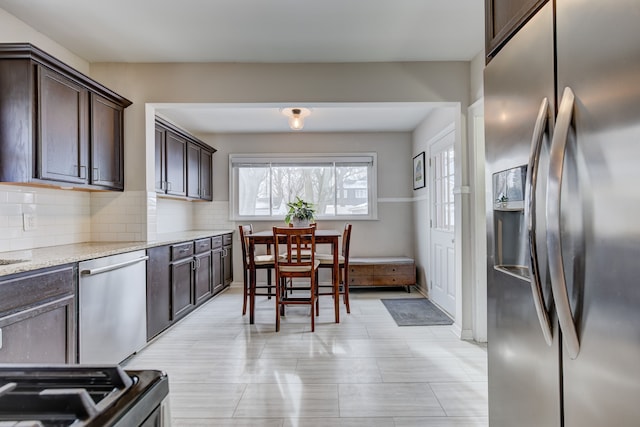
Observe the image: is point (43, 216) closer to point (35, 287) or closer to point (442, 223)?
point (35, 287)

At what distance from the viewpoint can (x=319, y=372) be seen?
237cm

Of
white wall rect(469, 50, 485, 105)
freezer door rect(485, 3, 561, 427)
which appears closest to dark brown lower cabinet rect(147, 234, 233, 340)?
freezer door rect(485, 3, 561, 427)

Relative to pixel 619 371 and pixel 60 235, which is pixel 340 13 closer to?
pixel 619 371

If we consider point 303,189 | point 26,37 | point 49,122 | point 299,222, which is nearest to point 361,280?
point 299,222

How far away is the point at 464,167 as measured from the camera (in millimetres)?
3014

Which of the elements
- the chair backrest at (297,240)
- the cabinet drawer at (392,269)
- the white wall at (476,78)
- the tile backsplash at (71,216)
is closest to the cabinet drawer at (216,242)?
the tile backsplash at (71,216)

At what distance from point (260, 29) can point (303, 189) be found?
118 inches

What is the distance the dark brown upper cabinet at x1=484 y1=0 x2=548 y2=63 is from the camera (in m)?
1.12

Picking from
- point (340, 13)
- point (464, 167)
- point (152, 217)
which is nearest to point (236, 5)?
point (340, 13)

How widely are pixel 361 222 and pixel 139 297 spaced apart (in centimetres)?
341

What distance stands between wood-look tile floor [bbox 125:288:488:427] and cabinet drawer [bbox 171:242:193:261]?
0.71m

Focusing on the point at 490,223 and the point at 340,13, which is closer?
the point at 490,223

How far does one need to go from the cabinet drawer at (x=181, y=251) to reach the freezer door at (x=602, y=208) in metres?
3.15

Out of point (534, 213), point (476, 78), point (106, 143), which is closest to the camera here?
point (534, 213)
